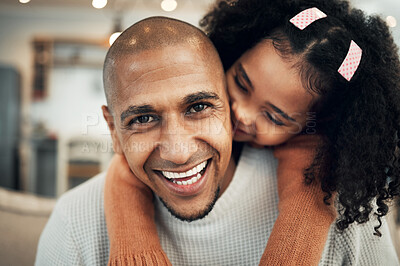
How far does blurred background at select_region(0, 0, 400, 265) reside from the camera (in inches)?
170

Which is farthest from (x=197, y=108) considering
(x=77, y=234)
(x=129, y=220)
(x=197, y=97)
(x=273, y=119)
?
(x=77, y=234)

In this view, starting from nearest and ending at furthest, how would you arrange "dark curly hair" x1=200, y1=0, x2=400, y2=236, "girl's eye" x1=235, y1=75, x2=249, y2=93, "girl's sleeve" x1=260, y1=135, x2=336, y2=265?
"girl's sleeve" x1=260, y1=135, x2=336, y2=265, "dark curly hair" x1=200, y1=0, x2=400, y2=236, "girl's eye" x1=235, y1=75, x2=249, y2=93

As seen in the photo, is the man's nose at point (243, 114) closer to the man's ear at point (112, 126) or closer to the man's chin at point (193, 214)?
the man's chin at point (193, 214)

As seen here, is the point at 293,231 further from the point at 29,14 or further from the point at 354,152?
the point at 29,14

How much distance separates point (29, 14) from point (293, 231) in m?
4.87

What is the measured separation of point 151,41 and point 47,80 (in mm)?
4075

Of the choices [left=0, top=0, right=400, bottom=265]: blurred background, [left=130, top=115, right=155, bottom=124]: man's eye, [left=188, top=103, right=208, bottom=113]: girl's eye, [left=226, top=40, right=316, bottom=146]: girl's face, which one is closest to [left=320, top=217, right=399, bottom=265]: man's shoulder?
[left=226, top=40, right=316, bottom=146]: girl's face

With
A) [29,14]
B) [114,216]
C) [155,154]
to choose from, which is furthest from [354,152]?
[29,14]

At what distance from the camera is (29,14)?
467cm

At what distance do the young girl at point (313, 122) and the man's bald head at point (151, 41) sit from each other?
0.19 m

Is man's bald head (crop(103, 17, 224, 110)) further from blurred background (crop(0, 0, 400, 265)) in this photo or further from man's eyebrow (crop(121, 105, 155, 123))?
blurred background (crop(0, 0, 400, 265))

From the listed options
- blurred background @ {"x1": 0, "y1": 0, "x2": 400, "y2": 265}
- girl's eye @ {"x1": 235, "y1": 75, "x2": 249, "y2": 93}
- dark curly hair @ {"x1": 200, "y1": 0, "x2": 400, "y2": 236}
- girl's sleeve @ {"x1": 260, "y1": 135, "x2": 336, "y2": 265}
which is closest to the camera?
girl's sleeve @ {"x1": 260, "y1": 135, "x2": 336, "y2": 265}

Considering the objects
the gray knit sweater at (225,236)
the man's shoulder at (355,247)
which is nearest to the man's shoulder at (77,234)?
the gray knit sweater at (225,236)

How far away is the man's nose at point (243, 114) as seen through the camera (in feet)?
3.73
